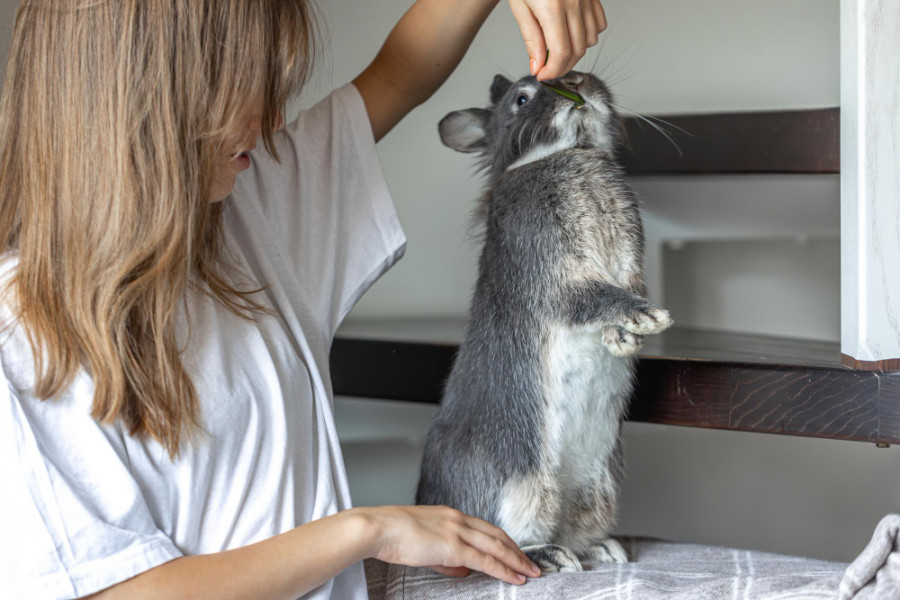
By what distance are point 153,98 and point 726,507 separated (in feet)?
5.76

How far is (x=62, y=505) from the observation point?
0.77m

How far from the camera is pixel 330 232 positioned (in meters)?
1.16

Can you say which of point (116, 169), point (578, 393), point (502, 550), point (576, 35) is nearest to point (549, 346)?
point (578, 393)

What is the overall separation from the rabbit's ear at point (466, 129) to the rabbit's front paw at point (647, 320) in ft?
1.36

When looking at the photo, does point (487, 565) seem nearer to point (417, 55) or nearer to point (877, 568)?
point (877, 568)

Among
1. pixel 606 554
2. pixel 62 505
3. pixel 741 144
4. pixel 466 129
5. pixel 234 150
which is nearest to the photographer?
pixel 62 505

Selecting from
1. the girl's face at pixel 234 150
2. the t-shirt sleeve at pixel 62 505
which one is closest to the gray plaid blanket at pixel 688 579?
the t-shirt sleeve at pixel 62 505

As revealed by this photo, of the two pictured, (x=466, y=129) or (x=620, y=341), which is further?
(x=466, y=129)

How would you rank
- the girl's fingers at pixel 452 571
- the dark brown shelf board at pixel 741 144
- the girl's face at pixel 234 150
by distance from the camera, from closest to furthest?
the girl's face at pixel 234 150, the girl's fingers at pixel 452 571, the dark brown shelf board at pixel 741 144

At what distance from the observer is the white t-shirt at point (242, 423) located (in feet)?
2.52

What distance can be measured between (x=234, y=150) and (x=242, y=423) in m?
0.27

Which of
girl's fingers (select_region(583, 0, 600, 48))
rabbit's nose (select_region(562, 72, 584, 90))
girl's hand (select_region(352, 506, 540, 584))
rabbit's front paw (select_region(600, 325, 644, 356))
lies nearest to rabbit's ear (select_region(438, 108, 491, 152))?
rabbit's nose (select_region(562, 72, 584, 90))

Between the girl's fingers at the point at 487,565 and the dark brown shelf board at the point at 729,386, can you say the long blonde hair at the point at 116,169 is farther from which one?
the dark brown shelf board at the point at 729,386

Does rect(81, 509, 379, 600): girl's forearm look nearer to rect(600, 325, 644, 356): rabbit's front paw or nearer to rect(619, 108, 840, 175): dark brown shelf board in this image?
rect(600, 325, 644, 356): rabbit's front paw
